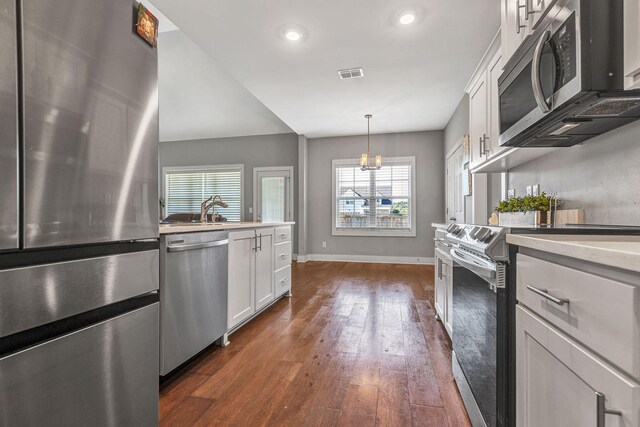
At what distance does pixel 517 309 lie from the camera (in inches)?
39.3

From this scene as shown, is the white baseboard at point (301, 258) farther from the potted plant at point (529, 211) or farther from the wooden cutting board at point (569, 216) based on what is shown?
the wooden cutting board at point (569, 216)

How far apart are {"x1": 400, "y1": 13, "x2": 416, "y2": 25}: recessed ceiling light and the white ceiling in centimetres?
6

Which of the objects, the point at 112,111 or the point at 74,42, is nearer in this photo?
the point at 74,42

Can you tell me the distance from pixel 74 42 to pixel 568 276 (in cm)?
142

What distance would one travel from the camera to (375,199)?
6.39 meters

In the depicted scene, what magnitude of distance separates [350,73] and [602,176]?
2.76 meters

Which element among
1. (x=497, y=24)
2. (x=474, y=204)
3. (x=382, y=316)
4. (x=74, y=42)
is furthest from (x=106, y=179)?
(x=474, y=204)

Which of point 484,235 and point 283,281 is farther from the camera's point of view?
point 283,281

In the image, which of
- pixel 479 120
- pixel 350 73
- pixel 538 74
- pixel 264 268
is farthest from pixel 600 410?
pixel 350 73

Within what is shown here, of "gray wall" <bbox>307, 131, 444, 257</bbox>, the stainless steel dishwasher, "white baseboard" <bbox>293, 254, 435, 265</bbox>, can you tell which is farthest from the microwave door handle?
"white baseboard" <bbox>293, 254, 435, 265</bbox>

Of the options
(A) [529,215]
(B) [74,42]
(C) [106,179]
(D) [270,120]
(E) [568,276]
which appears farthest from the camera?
(D) [270,120]

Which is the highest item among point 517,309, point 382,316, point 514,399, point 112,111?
point 112,111

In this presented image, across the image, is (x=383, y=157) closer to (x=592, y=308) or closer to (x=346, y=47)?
(x=346, y=47)

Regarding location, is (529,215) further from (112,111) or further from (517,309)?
(112,111)
